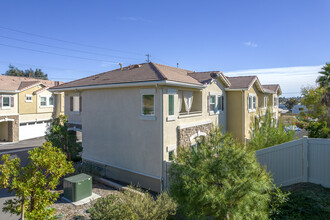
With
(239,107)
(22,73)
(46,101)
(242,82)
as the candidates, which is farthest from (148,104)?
(22,73)

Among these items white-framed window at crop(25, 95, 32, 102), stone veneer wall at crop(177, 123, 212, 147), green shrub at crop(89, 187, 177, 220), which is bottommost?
green shrub at crop(89, 187, 177, 220)

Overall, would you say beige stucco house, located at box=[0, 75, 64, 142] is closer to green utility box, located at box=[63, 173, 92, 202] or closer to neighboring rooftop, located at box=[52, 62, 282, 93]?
neighboring rooftop, located at box=[52, 62, 282, 93]

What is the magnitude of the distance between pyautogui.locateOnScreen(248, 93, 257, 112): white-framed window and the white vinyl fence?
9.54 m

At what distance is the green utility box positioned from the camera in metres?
10.1

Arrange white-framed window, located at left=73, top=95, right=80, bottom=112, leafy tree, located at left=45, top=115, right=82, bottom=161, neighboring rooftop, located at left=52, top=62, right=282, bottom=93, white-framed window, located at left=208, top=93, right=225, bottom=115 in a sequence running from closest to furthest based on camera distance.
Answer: neighboring rooftop, located at left=52, top=62, right=282, bottom=93, leafy tree, located at left=45, top=115, right=82, bottom=161, white-framed window, located at left=208, top=93, right=225, bottom=115, white-framed window, located at left=73, top=95, right=80, bottom=112

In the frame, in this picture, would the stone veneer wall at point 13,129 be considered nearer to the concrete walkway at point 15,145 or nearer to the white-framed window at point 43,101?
the concrete walkway at point 15,145

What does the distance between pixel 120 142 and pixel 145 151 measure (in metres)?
2.16

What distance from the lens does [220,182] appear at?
655 cm

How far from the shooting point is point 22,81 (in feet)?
94.6

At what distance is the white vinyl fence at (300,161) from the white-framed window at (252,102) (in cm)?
954

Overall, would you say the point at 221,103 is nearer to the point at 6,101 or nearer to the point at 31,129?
the point at 6,101

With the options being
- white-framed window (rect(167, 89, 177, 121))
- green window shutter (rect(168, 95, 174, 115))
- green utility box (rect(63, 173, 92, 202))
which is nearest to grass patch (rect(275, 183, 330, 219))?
white-framed window (rect(167, 89, 177, 121))

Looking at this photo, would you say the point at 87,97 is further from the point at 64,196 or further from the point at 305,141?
the point at 305,141

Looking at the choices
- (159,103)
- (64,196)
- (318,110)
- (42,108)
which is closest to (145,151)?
(159,103)
